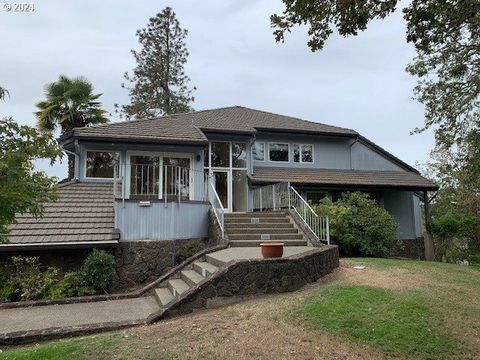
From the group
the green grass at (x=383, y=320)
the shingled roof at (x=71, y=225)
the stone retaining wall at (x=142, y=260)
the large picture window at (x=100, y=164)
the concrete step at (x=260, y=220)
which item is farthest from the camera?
the large picture window at (x=100, y=164)

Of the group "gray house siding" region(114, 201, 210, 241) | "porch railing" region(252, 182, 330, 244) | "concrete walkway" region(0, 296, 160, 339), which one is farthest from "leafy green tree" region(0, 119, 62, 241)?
"porch railing" region(252, 182, 330, 244)

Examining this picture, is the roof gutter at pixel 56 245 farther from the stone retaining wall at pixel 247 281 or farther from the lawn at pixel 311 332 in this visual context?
the lawn at pixel 311 332

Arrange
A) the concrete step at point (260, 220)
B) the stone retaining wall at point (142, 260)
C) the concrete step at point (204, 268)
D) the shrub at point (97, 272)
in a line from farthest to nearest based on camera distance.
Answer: the concrete step at point (260, 220) < the stone retaining wall at point (142, 260) < the shrub at point (97, 272) < the concrete step at point (204, 268)

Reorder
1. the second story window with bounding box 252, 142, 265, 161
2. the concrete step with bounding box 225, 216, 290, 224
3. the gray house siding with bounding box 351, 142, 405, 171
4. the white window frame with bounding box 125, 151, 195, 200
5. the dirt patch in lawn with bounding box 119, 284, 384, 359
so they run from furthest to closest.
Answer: the gray house siding with bounding box 351, 142, 405, 171 < the second story window with bounding box 252, 142, 265, 161 < the concrete step with bounding box 225, 216, 290, 224 < the white window frame with bounding box 125, 151, 195, 200 < the dirt patch in lawn with bounding box 119, 284, 384, 359

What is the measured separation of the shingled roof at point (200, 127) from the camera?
14344mm

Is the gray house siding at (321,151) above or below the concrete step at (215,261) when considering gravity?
above

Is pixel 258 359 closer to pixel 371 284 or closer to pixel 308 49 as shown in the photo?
pixel 371 284

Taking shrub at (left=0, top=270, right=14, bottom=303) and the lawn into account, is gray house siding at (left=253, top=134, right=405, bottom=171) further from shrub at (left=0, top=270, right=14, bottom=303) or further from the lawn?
the lawn

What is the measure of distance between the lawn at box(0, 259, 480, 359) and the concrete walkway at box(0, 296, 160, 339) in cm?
86

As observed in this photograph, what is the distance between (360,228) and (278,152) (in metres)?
6.37

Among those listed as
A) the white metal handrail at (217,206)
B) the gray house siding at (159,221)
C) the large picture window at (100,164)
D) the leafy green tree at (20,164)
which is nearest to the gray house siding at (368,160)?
the white metal handrail at (217,206)

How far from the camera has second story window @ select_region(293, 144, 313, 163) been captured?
19344 mm

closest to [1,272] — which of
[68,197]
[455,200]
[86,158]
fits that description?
[68,197]

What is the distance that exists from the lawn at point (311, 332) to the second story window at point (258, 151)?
1141 centimetres
